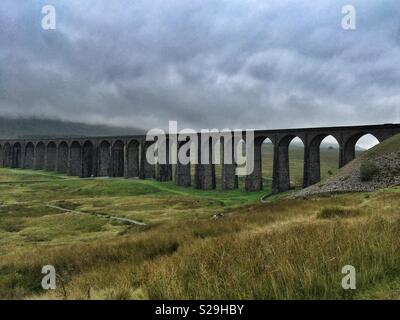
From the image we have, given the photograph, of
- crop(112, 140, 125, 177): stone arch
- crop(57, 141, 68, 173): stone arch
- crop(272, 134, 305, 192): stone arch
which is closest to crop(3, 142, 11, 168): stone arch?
crop(57, 141, 68, 173): stone arch

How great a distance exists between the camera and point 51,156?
118 m

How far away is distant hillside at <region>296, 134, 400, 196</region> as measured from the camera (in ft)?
117

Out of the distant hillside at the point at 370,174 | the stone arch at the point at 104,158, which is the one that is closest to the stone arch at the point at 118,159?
the stone arch at the point at 104,158

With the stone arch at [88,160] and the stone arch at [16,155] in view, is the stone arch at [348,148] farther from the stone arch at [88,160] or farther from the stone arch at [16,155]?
the stone arch at [16,155]

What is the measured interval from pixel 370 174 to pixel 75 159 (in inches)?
3389

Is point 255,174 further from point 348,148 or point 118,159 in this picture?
point 118,159

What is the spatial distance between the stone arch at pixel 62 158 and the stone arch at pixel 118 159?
20579mm

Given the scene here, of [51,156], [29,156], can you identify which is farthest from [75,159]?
[29,156]

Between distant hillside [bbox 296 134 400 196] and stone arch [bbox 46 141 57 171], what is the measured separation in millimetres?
95427

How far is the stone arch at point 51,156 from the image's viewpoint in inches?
4624

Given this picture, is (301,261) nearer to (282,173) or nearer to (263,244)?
(263,244)

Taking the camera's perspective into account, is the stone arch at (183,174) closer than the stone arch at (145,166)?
Yes

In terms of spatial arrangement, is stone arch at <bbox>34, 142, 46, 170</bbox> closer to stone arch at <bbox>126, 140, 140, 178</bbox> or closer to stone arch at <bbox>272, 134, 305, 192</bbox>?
stone arch at <bbox>126, 140, 140, 178</bbox>
